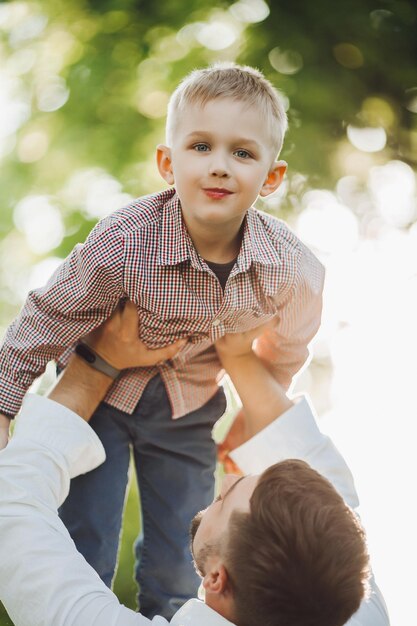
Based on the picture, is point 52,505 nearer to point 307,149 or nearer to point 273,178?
point 273,178

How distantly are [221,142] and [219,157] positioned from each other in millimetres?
34

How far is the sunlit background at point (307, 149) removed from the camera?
267cm

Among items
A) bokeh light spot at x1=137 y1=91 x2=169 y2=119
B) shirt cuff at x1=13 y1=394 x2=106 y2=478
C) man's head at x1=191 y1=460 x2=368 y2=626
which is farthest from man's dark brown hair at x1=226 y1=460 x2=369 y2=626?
bokeh light spot at x1=137 y1=91 x2=169 y2=119

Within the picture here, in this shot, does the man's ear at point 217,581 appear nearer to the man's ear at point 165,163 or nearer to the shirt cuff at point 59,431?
the shirt cuff at point 59,431

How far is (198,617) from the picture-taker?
131 centimetres

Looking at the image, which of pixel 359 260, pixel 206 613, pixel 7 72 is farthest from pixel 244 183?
pixel 7 72

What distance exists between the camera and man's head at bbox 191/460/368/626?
4.09 feet

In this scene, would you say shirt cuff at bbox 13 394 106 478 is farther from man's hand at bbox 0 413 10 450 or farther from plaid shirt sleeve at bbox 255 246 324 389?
plaid shirt sleeve at bbox 255 246 324 389

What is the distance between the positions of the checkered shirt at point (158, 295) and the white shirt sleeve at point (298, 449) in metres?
0.20

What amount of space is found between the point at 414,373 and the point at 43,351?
196 centimetres

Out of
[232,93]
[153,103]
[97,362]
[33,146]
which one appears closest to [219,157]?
[232,93]

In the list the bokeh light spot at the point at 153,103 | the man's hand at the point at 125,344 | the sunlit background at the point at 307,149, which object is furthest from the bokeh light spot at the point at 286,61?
the man's hand at the point at 125,344

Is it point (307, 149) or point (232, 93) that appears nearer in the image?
point (232, 93)

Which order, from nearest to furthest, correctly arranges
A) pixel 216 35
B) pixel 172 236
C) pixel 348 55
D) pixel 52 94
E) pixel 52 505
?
pixel 52 505 → pixel 172 236 → pixel 348 55 → pixel 216 35 → pixel 52 94
